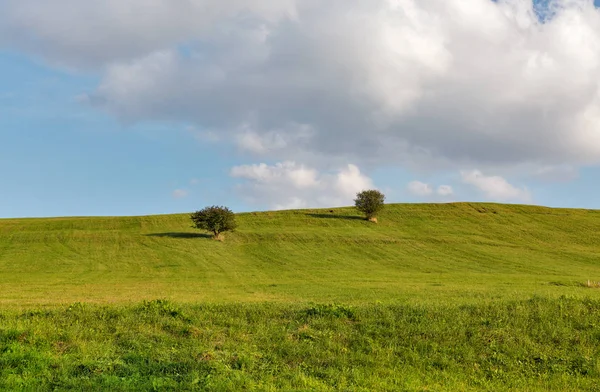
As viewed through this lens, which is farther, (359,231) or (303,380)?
(359,231)

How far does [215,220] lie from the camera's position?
243 ft

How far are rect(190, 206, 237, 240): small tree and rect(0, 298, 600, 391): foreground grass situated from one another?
189 feet

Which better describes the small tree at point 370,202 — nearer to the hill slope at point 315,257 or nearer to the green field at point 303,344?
the hill slope at point 315,257

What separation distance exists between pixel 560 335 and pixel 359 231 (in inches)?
2590

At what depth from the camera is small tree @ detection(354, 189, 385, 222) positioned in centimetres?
9077

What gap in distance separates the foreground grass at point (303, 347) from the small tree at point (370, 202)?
73.3 meters

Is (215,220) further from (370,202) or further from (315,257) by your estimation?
(370,202)

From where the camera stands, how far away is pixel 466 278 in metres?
44.4

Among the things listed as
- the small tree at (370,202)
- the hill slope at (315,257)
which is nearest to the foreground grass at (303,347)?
the hill slope at (315,257)

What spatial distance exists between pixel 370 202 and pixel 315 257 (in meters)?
31.0

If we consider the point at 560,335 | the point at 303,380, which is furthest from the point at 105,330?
the point at 560,335

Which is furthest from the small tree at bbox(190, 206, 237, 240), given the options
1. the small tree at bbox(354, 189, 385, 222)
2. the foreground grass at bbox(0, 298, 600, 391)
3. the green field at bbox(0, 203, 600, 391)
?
the foreground grass at bbox(0, 298, 600, 391)

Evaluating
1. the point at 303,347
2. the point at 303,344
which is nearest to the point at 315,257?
the point at 303,344

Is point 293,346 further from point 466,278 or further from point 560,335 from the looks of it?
point 466,278
